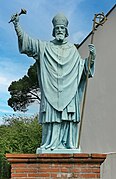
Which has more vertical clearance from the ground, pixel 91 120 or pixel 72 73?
pixel 91 120

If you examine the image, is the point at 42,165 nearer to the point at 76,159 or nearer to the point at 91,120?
the point at 76,159

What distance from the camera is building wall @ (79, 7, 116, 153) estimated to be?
1305 centimetres

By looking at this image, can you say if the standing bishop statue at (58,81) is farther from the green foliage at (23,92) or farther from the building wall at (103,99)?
the green foliage at (23,92)

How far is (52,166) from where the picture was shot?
481cm

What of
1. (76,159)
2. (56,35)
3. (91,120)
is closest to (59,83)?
(56,35)

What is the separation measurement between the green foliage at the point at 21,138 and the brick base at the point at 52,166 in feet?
52.4

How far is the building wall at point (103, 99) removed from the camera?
13047 millimetres

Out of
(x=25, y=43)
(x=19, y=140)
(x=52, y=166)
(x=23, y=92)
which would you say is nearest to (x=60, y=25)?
(x=25, y=43)

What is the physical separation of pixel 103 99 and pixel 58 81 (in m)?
8.68

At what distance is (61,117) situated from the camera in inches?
199

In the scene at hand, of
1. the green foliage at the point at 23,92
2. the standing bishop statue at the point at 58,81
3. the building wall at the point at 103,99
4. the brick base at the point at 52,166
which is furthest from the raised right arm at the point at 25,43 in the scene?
the green foliage at the point at 23,92

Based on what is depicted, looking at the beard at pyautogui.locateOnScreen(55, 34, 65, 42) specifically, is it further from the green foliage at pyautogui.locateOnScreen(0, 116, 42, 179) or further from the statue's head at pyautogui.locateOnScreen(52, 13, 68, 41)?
the green foliage at pyautogui.locateOnScreen(0, 116, 42, 179)

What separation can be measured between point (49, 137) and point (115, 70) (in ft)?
27.3

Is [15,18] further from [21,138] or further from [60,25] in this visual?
A: [21,138]
